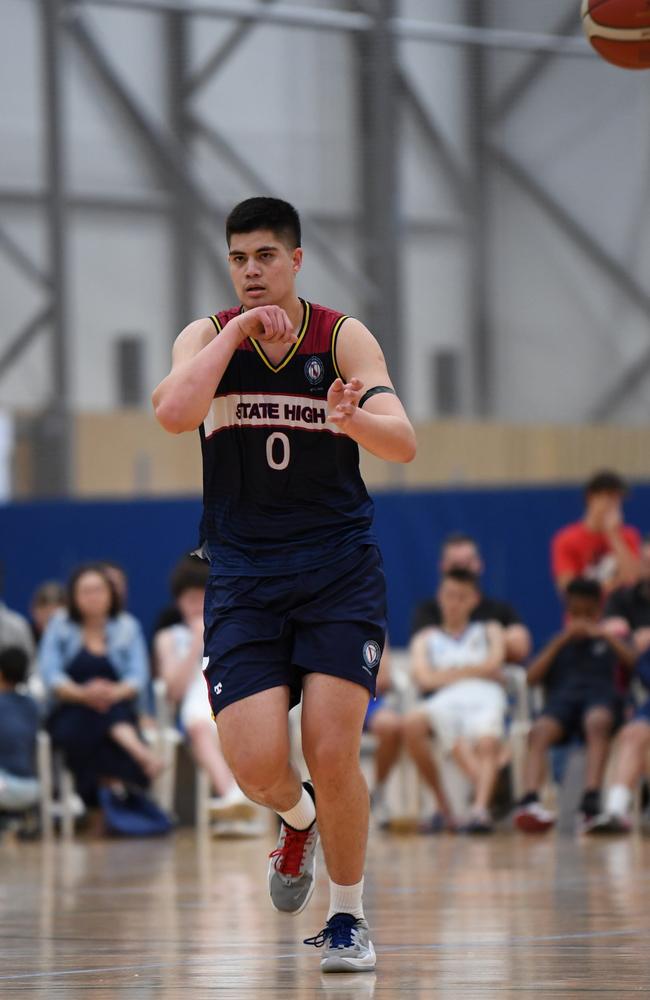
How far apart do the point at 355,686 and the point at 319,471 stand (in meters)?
0.53

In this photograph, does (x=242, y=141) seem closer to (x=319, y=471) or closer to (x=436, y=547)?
(x=436, y=547)

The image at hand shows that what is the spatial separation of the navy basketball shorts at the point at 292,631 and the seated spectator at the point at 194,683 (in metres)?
6.08

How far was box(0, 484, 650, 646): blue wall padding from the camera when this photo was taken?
13.7 m

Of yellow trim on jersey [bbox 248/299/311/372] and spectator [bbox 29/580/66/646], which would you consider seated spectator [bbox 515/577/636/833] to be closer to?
spectator [bbox 29/580/66/646]

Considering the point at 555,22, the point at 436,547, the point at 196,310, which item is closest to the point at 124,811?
the point at 436,547

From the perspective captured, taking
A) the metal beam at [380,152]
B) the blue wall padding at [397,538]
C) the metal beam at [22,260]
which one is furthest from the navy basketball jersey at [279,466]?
the metal beam at [380,152]

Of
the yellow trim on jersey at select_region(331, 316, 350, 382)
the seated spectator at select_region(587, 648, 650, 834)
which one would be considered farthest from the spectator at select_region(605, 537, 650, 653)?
the yellow trim on jersey at select_region(331, 316, 350, 382)

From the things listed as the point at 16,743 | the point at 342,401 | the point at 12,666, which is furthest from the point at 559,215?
the point at 342,401

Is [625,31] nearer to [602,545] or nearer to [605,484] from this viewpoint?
[605,484]

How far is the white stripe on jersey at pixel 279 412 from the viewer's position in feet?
14.5

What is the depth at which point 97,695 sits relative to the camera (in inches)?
420

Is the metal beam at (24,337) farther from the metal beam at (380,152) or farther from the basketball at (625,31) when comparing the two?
the basketball at (625,31)

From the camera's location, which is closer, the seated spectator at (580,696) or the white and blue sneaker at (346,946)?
the white and blue sneaker at (346,946)

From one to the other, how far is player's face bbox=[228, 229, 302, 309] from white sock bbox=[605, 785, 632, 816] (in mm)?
5780
